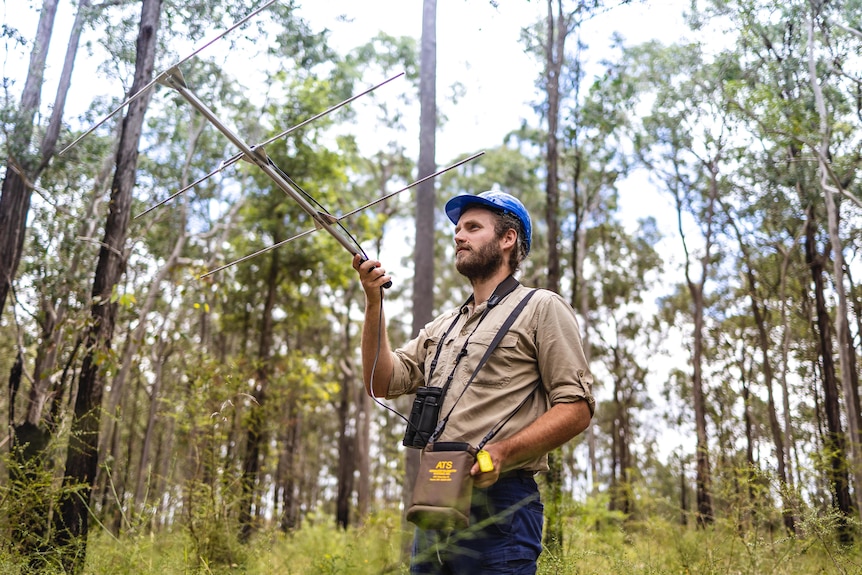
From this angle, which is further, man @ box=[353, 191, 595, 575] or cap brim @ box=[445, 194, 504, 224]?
cap brim @ box=[445, 194, 504, 224]

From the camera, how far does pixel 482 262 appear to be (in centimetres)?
254

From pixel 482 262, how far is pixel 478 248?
0.06m

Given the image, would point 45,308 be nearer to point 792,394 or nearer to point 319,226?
point 319,226

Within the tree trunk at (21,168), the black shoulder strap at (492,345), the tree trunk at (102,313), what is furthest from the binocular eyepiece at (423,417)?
the tree trunk at (21,168)

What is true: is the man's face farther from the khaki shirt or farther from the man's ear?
the khaki shirt

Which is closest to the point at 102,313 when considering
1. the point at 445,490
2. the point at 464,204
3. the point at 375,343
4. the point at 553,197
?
the point at 375,343

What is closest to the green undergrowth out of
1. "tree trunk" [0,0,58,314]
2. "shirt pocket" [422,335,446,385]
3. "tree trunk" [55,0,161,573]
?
"tree trunk" [55,0,161,573]

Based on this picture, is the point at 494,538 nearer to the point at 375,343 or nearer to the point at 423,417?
the point at 423,417

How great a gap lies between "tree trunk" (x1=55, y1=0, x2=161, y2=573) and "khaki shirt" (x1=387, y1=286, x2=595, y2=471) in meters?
3.34

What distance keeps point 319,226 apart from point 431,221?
20.1ft

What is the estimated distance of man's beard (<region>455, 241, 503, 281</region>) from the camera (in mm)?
2543

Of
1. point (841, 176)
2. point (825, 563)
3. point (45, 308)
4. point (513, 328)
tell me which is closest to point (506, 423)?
point (513, 328)

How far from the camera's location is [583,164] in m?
17.1

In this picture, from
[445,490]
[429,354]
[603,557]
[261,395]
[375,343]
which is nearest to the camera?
[445,490]
